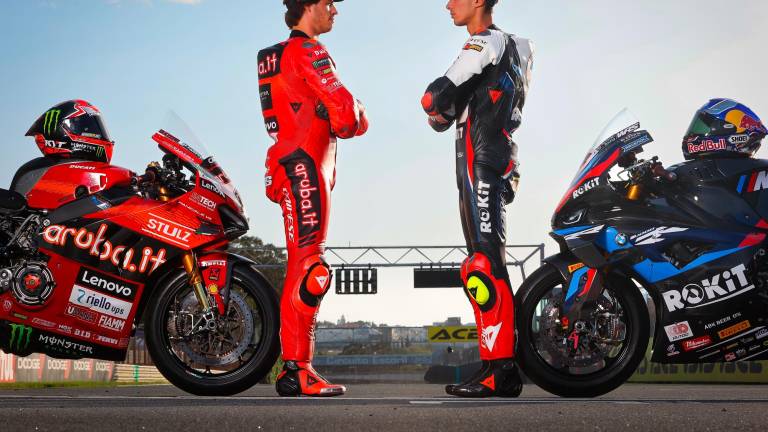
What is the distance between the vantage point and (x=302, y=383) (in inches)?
181

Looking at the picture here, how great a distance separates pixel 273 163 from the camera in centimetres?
480

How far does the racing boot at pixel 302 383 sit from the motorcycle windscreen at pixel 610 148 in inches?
67.1

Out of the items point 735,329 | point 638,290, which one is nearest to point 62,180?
point 638,290

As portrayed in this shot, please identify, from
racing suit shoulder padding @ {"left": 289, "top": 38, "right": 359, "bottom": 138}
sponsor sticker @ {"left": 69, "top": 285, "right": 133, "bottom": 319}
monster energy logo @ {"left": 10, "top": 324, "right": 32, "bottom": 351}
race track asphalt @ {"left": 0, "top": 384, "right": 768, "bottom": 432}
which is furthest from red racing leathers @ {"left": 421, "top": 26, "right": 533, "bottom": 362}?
monster energy logo @ {"left": 10, "top": 324, "right": 32, "bottom": 351}

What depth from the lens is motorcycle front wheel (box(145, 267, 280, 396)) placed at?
15.4 ft

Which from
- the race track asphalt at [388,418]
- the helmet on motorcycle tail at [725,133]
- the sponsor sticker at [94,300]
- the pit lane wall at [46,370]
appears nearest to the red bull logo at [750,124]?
the helmet on motorcycle tail at [725,133]

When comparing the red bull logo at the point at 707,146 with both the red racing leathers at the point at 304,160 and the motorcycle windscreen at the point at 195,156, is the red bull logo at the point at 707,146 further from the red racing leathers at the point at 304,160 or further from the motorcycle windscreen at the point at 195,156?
the motorcycle windscreen at the point at 195,156

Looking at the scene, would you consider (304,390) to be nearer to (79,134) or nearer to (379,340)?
(79,134)

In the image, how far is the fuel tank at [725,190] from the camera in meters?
4.77

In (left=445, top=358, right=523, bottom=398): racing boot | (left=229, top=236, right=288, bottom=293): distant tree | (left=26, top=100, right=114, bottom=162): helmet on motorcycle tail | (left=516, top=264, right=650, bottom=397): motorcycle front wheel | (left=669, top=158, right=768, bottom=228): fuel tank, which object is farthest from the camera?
(left=229, top=236, right=288, bottom=293): distant tree

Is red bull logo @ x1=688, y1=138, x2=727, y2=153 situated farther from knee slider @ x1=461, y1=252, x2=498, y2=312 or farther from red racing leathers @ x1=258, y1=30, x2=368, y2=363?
red racing leathers @ x1=258, y1=30, x2=368, y2=363

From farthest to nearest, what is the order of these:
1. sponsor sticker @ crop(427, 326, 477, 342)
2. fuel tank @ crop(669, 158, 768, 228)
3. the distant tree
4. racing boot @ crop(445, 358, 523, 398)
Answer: sponsor sticker @ crop(427, 326, 477, 342), the distant tree, fuel tank @ crop(669, 158, 768, 228), racing boot @ crop(445, 358, 523, 398)

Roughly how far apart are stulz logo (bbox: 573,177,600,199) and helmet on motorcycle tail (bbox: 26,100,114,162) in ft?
9.63

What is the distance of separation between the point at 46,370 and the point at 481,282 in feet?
47.8
